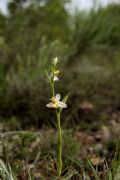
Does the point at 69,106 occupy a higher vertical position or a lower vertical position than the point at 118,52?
lower

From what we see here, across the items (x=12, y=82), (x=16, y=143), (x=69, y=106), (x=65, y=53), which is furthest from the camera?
(x=65, y=53)

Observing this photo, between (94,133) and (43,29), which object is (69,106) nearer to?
(94,133)

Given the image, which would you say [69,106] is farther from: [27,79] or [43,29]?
[43,29]

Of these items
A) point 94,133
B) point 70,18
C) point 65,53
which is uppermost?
point 70,18

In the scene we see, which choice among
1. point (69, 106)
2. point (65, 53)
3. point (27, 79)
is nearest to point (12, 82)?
point (27, 79)

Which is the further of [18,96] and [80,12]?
[80,12]

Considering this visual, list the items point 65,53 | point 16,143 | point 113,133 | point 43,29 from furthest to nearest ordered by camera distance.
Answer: point 43,29 < point 65,53 < point 113,133 < point 16,143

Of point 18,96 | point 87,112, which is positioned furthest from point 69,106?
point 18,96
